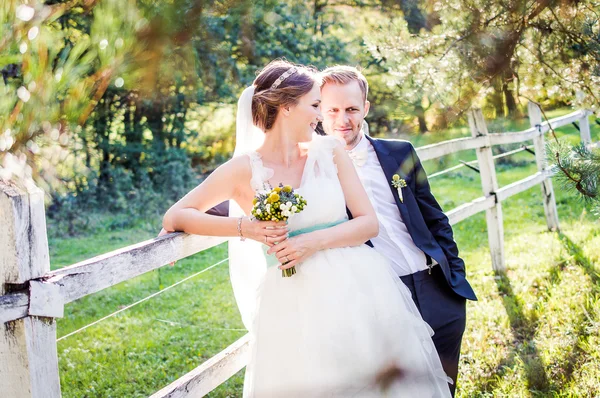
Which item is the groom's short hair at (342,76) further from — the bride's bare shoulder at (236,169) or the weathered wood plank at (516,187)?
the weathered wood plank at (516,187)

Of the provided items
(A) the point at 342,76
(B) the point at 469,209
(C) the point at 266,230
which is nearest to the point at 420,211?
(A) the point at 342,76

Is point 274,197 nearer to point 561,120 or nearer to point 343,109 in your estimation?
point 343,109

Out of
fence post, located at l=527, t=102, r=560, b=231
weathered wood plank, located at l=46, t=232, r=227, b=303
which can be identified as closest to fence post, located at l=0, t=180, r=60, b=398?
weathered wood plank, located at l=46, t=232, r=227, b=303

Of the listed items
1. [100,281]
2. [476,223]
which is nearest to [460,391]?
[100,281]

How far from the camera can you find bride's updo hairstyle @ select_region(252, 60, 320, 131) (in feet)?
9.01

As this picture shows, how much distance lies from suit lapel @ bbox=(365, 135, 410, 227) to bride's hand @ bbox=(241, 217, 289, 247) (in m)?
0.87

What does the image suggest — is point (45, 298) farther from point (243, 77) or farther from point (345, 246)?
point (243, 77)

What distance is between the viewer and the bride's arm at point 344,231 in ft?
8.23

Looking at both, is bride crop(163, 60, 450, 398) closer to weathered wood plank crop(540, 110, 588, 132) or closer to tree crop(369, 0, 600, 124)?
tree crop(369, 0, 600, 124)

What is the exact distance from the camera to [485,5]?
2967mm

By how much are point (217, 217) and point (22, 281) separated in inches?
33.6

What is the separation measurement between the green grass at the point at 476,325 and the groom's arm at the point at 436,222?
0.12m

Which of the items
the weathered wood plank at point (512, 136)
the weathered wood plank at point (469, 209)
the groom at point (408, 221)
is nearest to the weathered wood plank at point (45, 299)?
the groom at point (408, 221)

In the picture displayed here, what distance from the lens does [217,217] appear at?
8.29ft
